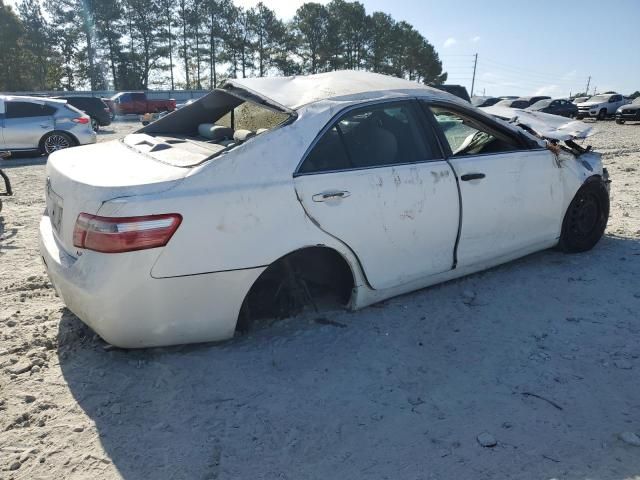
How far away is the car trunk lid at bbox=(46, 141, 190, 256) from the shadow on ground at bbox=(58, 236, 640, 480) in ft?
2.63

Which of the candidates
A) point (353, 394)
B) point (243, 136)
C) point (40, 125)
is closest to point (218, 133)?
point (243, 136)

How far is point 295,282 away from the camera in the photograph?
3.15 meters

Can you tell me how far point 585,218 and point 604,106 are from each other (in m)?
29.1

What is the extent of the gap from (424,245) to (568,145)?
214 cm

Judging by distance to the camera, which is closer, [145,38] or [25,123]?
[25,123]

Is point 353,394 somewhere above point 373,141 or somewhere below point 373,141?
below

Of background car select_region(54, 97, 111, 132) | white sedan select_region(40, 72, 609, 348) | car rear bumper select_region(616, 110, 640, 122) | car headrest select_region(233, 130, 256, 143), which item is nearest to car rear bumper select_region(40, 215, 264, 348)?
white sedan select_region(40, 72, 609, 348)

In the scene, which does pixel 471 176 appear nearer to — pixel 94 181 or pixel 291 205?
pixel 291 205

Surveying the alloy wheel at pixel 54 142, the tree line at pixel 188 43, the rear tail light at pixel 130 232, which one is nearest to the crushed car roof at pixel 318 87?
the rear tail light at pixel 130 232

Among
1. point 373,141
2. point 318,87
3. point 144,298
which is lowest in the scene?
point 144,298

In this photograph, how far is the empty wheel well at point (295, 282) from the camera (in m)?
3.10

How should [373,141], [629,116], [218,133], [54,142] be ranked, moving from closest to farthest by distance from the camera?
[373,141]
[218,133]
[54,142]
[629,116]

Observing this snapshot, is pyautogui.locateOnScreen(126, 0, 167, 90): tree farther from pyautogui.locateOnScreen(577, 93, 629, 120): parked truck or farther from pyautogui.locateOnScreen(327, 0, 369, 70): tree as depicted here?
pyautogui.locateOnScreen(577, 93, 629, 120): parked truck

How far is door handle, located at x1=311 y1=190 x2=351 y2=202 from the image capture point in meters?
2.82
